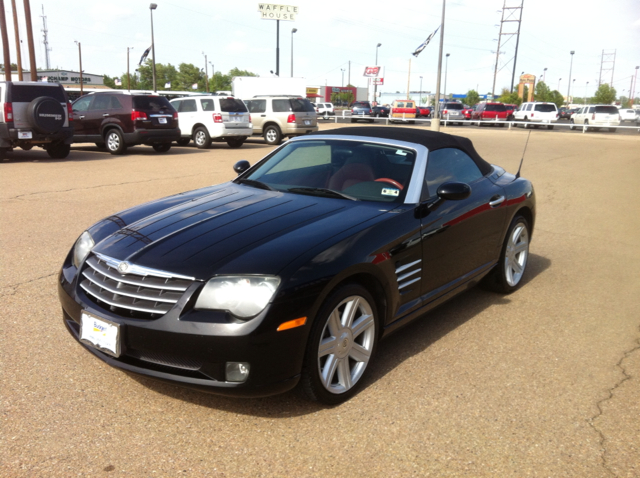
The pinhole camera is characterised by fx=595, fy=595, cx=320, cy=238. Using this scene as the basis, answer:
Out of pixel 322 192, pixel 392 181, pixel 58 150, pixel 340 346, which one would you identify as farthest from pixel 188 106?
pixel 340 346

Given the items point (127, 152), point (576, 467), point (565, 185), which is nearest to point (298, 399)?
point (576, 467)

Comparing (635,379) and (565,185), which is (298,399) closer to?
(635,379)

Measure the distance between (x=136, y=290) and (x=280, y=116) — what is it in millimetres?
19599

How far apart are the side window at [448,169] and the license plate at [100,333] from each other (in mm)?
2204

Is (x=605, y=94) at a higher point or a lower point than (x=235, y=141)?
higher

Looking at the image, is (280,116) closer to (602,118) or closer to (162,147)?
(162,147)

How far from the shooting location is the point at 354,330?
3357 millimetres

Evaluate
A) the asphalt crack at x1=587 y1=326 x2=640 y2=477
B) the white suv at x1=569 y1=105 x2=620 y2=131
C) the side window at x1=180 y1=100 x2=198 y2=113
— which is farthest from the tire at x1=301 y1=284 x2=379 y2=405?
the white suv at x1=569 y1=105 x2=620 y2=131

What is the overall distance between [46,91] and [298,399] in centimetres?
1430

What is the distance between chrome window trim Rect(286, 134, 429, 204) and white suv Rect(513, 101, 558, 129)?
3990cm

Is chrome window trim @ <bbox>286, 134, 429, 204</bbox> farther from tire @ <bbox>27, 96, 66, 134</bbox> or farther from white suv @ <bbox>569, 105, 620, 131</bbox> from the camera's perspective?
white suv @ <bbox>569, 105, 620, 131</bbox>

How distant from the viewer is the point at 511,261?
5.35 m

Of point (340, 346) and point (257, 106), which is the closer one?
point (340, 346)

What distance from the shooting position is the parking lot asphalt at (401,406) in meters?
2.79
